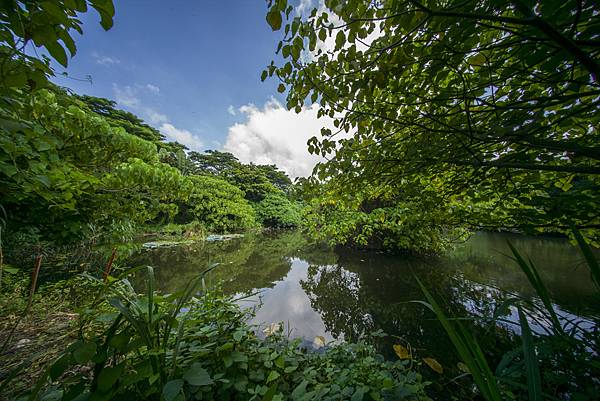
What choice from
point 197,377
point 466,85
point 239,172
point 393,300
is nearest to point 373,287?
point 393,300

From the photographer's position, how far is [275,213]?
18.2m

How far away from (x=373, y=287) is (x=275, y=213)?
1460cm

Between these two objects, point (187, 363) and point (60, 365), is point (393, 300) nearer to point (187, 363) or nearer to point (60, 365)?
point (187, 363)

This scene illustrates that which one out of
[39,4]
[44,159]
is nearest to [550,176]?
[39,4]

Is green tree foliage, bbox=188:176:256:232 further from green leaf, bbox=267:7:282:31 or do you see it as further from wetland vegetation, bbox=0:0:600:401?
green leaf, bbox=267:7:282:31

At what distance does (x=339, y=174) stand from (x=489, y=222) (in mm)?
1234

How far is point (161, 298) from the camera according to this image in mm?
717

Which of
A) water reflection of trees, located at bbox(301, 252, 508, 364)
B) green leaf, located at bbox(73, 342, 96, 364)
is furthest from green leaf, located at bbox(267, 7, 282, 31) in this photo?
water reflection of trees, located at bbox(301, 252, 508, 364)

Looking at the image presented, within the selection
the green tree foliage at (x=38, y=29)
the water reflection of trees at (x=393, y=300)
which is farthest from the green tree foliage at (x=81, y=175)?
the water reflection of trees at (x=393, y=300)

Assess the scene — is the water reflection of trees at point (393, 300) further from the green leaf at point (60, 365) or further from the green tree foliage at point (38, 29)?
the green tree foliage at point (38, 29)

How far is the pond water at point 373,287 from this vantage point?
2.53m

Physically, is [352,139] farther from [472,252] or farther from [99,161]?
[472,252]

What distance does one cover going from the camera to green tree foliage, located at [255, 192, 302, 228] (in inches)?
720

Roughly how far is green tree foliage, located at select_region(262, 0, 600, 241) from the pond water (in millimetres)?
778
